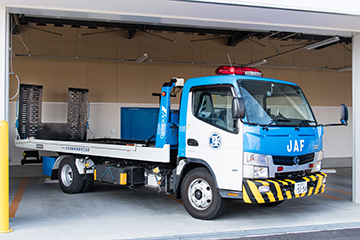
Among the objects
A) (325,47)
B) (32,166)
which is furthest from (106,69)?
(325,47)

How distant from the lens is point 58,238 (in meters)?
4.72

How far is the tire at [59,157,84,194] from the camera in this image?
8.06m

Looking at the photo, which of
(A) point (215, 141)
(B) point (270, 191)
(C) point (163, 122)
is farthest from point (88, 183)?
(B) point (270, 191)

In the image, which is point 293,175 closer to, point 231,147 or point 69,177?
point 231,147

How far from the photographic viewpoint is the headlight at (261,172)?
16.5 ft

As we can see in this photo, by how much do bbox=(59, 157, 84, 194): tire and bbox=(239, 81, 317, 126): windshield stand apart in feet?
15.3

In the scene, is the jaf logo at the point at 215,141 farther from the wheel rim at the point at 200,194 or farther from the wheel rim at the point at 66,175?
the wheel rim at the point at 66,175

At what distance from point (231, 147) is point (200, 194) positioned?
1029 millimetres

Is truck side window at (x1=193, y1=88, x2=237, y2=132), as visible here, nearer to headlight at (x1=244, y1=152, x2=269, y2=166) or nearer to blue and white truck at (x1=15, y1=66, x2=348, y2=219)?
blue and white truck at (x1=15, y1=66, x2=348, y2=219)

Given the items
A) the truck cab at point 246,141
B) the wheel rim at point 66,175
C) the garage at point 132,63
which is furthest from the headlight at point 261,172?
the wheel rim at point 66,175

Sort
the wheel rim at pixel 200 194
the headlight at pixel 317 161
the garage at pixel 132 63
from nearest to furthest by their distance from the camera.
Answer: the wheel rim at pixel 200 194
the headlight at pixel 317 161
the garage at pixel 132 63

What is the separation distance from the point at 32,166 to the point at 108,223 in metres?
6.96

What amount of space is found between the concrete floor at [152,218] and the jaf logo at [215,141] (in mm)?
1212

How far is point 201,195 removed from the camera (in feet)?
18.5
